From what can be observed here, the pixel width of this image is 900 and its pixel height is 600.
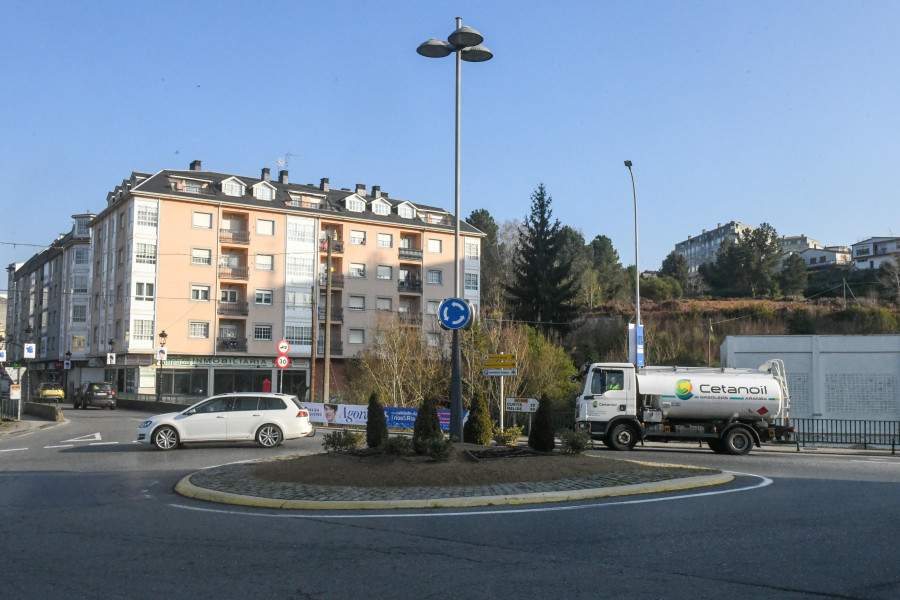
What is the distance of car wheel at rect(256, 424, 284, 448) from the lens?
838 inches

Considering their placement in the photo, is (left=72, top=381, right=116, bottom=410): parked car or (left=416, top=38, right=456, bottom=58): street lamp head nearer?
(left=416, top=38, right=456, bottom=58): street lamp head

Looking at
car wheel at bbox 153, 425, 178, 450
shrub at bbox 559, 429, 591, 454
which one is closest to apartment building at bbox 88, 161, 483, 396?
car wheel at bbox 153, 425, 178, 450

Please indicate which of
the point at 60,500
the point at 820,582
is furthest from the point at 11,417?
the point at 820,582

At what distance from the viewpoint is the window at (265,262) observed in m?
64.0

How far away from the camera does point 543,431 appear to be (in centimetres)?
1467

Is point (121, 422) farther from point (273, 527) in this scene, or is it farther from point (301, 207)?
point (301, 207)

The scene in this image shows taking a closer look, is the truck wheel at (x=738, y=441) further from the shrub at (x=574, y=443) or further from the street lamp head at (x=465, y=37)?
the street lamp head at (x=465, y=37)

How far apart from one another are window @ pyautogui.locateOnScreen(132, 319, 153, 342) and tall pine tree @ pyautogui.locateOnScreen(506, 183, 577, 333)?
2700 centimetres

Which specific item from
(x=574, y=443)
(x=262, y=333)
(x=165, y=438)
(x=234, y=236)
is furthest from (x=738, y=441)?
(x=234, y=236)

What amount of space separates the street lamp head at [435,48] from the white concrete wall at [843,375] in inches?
931

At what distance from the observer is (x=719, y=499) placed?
1160 cm

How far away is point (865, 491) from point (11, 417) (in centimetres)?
3425

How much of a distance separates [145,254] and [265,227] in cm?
941

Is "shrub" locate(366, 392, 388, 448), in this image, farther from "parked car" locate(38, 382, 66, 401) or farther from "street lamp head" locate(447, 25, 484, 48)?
"parked car" locate(38, 382, 66, 401)
